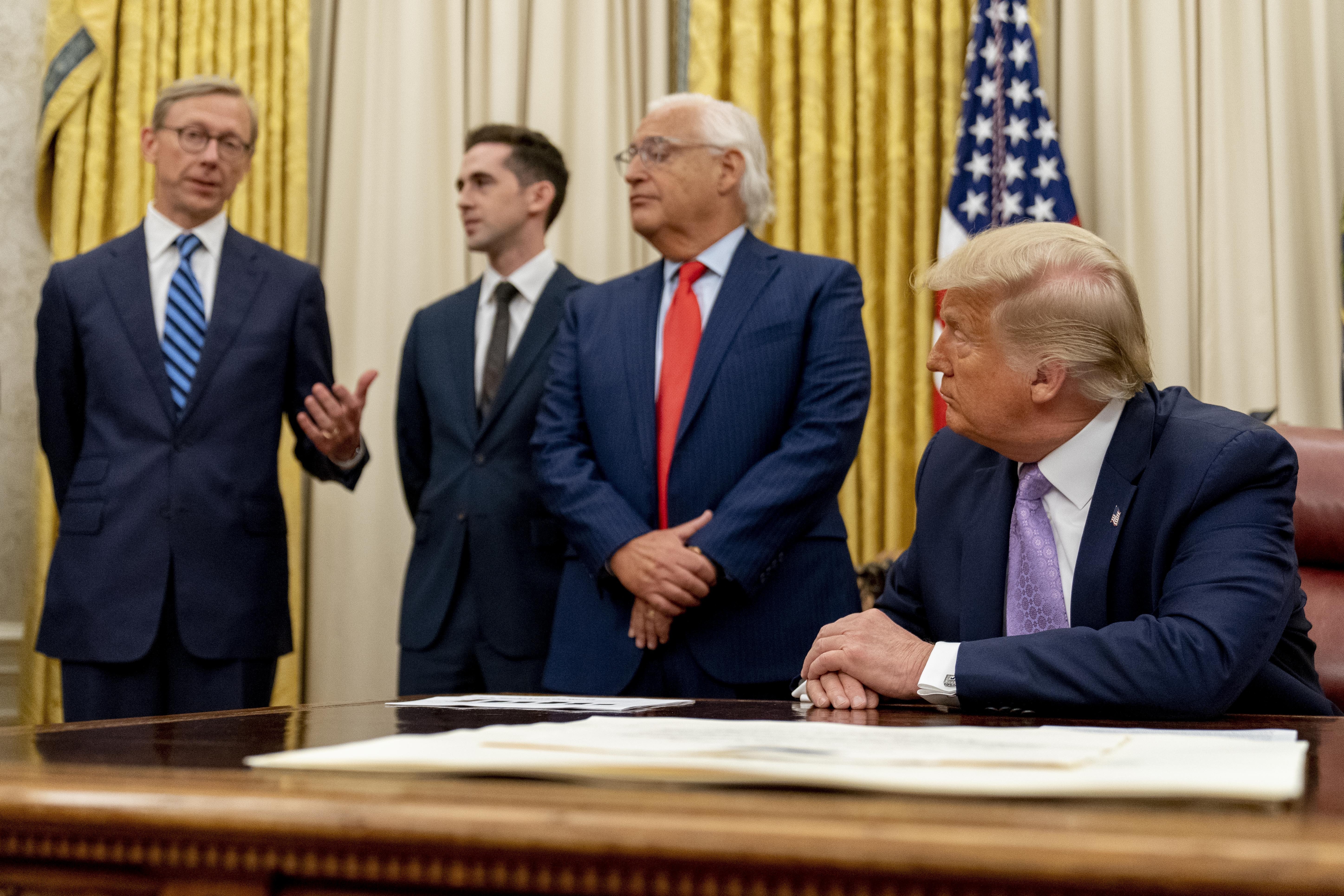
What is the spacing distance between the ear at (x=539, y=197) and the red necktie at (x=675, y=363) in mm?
759

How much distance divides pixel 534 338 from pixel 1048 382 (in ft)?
5.35

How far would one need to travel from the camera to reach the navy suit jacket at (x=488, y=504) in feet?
9.36

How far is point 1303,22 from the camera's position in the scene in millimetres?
3760

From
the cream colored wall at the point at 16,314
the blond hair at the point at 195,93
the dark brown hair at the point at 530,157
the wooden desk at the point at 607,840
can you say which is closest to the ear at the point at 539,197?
the dark brown hair at the point at 530,157

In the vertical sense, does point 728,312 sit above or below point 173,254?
below

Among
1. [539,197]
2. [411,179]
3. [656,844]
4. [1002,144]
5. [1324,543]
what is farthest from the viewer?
[411,179]

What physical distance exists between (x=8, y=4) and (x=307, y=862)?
13.7 feet

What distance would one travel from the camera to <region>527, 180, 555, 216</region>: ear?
3.38 metres

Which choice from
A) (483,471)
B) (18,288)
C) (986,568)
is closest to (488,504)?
(483,471)

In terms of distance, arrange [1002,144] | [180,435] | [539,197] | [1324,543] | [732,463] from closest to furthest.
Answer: [1324,543], [732,463], [180,435], [539,197], [1002,144]

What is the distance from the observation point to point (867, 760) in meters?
0.67

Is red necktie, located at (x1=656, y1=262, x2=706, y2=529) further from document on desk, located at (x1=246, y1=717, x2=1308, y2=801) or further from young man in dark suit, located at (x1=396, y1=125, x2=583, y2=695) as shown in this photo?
document on desk, located at (x1=246, y1=717, x2=1308, y2=801)

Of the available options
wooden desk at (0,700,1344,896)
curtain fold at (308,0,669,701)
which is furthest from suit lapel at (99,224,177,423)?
wooden desk at (0,700,1344,896)

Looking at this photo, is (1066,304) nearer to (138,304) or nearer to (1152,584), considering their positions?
(1152,584)
